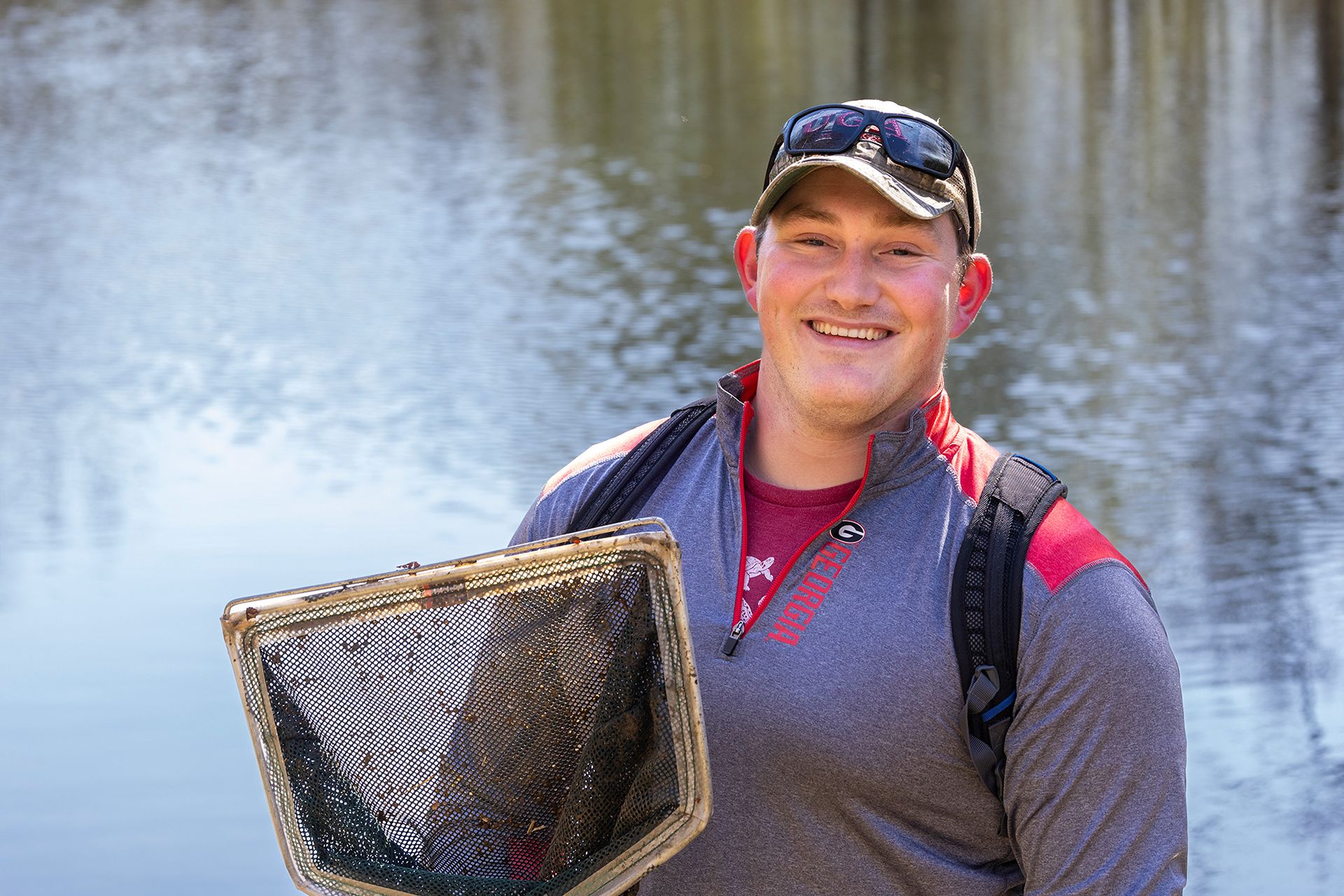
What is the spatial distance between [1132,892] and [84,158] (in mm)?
16040

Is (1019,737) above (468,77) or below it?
above

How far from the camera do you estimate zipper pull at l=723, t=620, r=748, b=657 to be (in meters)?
2.10

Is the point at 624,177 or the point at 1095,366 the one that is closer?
the point at 1095,366

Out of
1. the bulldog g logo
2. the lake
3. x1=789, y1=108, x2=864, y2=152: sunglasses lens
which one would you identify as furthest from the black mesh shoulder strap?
the lake

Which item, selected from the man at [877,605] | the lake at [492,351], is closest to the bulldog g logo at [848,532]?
the man at [877,605]

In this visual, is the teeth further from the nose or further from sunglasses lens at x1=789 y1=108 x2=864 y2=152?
sunglasses lens at x1=789 y1=108 x2=864 y2=152

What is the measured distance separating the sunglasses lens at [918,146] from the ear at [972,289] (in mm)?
182

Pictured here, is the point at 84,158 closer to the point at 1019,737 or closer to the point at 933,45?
the point at 933,45

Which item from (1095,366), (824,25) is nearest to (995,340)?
(1095,366)

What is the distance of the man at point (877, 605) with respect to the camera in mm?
1941

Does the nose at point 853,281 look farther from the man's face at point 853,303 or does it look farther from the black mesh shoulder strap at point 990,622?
the black mesh shoulder strap at point 990,622

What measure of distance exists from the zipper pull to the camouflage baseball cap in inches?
21.4

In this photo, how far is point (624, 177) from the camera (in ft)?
49.6

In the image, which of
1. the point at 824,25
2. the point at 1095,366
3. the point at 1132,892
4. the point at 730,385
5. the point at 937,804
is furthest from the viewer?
the point at 824,25
